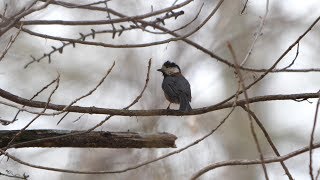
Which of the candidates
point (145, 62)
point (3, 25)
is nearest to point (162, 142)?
point (3, 25)

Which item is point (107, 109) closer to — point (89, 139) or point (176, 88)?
point (89, 139)

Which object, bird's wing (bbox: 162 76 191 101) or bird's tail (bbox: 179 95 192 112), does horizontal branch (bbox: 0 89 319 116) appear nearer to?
bird's tail (bbox: 179 95 192 112)

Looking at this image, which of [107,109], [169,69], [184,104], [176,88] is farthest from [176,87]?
[107,109]

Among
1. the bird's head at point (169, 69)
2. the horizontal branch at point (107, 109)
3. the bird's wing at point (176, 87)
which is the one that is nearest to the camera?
the horizontal branch at point (107, 109)

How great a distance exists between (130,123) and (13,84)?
82.4 inches

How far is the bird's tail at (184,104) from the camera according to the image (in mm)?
5316

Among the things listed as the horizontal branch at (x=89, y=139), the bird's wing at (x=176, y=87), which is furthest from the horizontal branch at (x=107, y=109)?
the bird's wing at (x=176, y=87)

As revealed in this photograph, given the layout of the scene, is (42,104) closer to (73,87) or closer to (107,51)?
(73,87)

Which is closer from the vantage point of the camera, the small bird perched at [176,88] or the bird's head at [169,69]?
the small bird perched at [176,88]

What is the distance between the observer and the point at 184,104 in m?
5.62

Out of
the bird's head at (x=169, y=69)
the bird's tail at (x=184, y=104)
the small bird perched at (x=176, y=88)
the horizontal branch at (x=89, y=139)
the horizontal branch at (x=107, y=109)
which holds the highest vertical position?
the bird's head at (x=169, y=69)

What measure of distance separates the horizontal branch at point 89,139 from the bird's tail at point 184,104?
41.1 inches

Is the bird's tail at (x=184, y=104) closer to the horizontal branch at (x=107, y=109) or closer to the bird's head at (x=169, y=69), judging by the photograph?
the horizontal branch at (x=107, y=109)

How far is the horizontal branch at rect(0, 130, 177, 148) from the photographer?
4.05m
